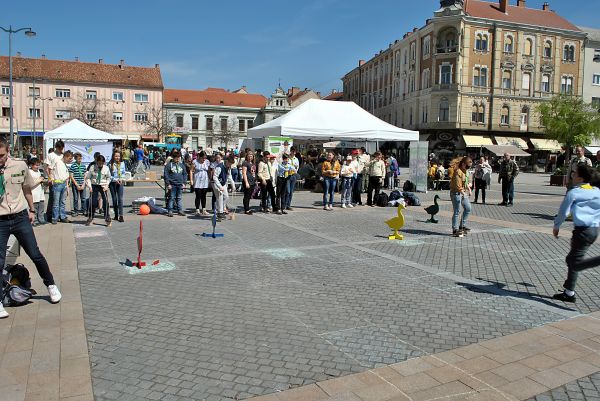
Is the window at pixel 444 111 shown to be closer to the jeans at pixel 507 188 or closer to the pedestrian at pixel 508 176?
the pedestrian at pixel 508 176

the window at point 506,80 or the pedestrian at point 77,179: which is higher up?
the window at point 506,80

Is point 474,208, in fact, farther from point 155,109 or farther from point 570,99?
point 155,109

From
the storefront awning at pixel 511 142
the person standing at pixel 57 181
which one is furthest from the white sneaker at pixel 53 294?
the storefront awning at pixel 511 142

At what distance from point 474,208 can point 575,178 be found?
994 cm

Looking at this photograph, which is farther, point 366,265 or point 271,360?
point 366,265

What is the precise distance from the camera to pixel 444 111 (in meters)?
51.9

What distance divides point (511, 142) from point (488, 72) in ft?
25.8

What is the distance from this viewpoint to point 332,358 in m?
4.14

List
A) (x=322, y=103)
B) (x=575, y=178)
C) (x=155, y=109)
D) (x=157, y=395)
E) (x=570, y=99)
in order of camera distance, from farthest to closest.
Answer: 1. (x=155, y=109)
2. (x=570, y=99)
3. (x=322, y=103)
4. (x=575, y=178)
5. (x=157, y=395)

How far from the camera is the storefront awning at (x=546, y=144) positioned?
52.8 m

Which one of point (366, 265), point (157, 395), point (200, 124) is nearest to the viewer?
point (157, 395)

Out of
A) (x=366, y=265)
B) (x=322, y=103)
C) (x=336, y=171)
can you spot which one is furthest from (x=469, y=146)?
(x=366, y=265)

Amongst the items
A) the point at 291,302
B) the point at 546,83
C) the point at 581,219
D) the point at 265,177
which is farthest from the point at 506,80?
the point at 291,302

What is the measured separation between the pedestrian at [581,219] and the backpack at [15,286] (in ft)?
20.1
